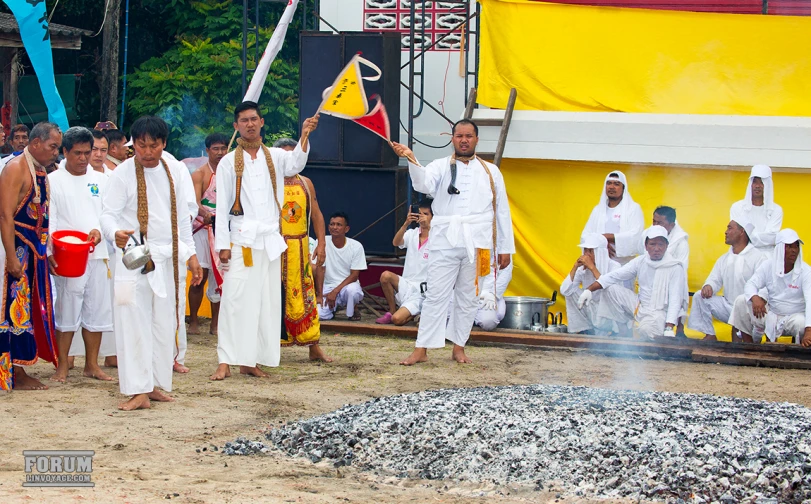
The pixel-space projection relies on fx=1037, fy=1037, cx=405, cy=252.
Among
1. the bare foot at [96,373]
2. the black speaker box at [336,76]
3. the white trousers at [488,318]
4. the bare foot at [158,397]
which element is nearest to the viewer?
the bare foot at [158,397]

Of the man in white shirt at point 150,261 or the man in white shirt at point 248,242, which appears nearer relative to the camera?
the man in white shirt at point 150,261

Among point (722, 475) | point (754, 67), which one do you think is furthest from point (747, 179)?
point (722, 475)

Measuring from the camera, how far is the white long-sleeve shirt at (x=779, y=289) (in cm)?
916

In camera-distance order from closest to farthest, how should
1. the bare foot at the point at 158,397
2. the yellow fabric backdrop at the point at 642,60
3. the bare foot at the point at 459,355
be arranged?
the bare foot at the point at 158,397
the bare foot at the point at 459,355
the yellow fabric backdrop at the point at 642,60

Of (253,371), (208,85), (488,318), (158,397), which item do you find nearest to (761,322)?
(488,318)

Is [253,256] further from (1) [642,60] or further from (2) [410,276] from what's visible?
(1) [642,60]

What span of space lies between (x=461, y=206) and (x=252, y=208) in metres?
1.77

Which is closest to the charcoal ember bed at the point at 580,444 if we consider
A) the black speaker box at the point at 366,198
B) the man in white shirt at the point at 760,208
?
the man in white shirt at the point at 760,208

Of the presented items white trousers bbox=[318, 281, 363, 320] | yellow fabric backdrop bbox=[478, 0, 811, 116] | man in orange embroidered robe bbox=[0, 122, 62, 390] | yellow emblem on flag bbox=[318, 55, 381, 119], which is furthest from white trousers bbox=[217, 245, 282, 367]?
yellow fabric backdrop bbox=[478, 0, 811, 116]

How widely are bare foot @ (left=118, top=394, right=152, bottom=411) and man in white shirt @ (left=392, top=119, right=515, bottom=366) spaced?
2.50 metres

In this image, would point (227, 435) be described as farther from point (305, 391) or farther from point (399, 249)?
point (399, 249)

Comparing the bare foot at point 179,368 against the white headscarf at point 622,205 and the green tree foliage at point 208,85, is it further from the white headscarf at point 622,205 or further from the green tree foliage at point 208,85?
the green tree foliage at point 208,85

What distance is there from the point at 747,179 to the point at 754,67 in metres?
1.17

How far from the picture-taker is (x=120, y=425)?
19.1 feet
